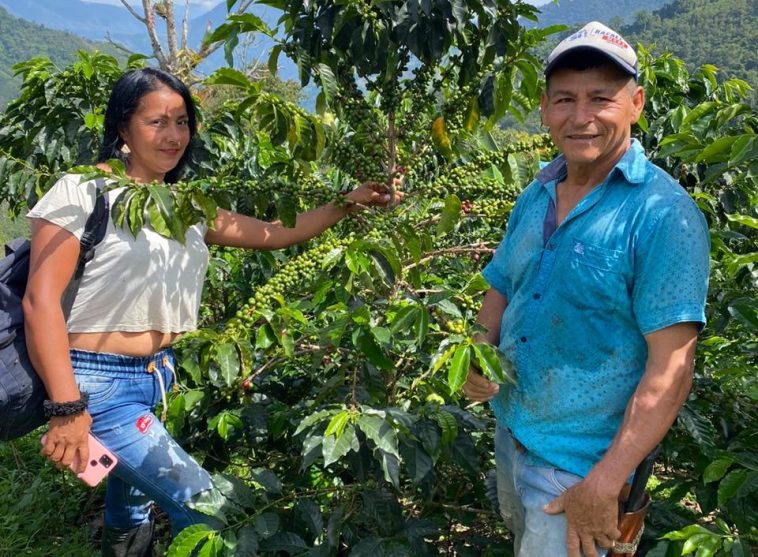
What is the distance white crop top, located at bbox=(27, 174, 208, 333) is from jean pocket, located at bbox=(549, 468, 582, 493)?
114cm

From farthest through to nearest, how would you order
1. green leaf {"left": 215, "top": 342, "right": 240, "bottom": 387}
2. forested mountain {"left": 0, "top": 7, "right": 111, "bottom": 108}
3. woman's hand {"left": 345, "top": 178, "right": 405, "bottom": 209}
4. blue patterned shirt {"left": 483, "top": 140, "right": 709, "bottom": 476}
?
forested mountain {"left": 0, "top": 7, "right": 111, "bottom": 108}
woman's hand {"left": 345, "top": 178, "right": 405, "bottom": 209}
green leaf {"left": 215, "top": 342, "right": 240, "bottom": 387}
blue patterned shirt {"left": 483, "top": 140, "right": 709, "bottom": 476}

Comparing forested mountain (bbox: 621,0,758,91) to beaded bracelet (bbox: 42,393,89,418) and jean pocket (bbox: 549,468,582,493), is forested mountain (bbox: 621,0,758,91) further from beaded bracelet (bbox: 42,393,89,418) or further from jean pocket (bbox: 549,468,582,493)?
beaded bracelet (bbox: 42,393,89,418)

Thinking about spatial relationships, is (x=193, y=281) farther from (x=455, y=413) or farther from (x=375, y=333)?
(x=455, y=413)

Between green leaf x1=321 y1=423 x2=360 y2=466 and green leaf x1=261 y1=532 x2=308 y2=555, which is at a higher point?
green leaf x1=321 y1=423 x2=360 y2=466

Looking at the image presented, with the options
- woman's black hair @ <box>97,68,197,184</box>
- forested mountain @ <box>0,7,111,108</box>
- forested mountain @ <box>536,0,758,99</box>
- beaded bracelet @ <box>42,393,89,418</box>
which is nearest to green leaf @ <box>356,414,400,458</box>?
beaded bracelet @ <box>42,393,89,418</box>

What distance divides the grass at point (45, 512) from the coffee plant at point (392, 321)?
103 cm

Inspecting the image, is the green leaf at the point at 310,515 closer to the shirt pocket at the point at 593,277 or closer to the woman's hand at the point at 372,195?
the woman's hand at the point at 372,195

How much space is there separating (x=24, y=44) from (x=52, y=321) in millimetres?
115623

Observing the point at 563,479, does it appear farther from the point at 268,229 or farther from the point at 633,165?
the point at 268,229

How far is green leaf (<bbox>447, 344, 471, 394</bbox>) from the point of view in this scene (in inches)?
55.6

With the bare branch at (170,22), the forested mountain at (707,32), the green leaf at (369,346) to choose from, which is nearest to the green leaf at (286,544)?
the green leaf at (369,346)

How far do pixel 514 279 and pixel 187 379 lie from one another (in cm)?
150

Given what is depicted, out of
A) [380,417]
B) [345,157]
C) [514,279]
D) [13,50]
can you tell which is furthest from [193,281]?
[13,50]

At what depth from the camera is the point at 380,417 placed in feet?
5.54
